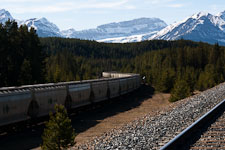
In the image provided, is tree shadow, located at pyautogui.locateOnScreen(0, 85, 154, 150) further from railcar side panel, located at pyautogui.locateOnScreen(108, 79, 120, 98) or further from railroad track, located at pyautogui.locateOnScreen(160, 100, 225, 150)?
railroad track, located at pyautogui.locateOnScreen(160, 100, 225, 150)

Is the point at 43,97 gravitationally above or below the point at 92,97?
above

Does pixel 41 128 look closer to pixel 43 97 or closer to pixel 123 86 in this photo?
pixel 43 97

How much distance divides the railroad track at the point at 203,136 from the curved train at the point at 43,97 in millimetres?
15216

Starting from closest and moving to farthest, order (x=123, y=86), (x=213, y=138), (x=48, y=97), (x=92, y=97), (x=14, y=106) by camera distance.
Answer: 1. (x=213, y=138)
2. (x=14, y=106)
3. (x=48, y=97)
4. (x=92, y=97)
5. (x=123, y=86)

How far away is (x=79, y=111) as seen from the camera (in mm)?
38344

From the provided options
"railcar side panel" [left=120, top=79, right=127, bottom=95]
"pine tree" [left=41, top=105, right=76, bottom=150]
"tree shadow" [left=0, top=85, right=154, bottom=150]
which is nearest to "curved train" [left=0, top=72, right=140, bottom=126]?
"tree shadow" [left=0, top=85, right=154, bottom=150]

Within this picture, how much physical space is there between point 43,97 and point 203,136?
63.7 feet

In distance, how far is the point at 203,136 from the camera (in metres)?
10.7

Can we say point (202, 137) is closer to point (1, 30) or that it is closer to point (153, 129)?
point (153, 129)

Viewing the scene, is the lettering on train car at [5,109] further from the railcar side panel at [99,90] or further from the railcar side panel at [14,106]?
the railcar side panel at [99,90]

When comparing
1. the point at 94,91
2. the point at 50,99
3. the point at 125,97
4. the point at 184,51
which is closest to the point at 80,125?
the point at 50,99

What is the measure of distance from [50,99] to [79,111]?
381 inches

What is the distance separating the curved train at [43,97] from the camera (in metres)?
23.1

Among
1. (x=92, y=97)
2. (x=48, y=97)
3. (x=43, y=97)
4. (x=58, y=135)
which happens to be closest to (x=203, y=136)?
(x=58, y=135)
